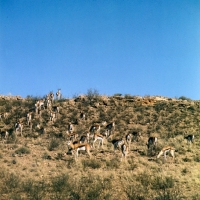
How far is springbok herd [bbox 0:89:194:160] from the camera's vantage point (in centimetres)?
2440

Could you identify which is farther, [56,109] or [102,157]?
[56,109]

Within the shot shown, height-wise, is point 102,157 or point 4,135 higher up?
point 4,135

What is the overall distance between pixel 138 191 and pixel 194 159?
9.86 m

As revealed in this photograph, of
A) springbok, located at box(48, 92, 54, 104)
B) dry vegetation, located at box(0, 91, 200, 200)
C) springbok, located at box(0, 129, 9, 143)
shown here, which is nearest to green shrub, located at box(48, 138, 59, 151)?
dry vegetation, located at box(0, 91, 200, 200)

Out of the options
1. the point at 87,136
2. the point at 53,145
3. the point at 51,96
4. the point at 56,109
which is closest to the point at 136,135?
the point at 87,136

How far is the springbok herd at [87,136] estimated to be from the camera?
24403mm

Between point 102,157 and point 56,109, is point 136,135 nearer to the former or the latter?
point 102,157

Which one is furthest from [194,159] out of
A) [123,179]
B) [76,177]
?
[76,177]

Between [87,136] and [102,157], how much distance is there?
16.1 ft

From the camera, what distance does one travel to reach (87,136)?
94.2ft

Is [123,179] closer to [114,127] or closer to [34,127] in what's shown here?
[114,127]

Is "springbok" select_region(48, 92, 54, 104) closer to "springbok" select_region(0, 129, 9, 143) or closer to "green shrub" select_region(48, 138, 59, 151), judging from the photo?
"springbok" select_region(0, 129, 9, 143)

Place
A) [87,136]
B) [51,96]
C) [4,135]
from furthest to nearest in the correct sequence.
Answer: [51,96] → [4,135] → [87,136]

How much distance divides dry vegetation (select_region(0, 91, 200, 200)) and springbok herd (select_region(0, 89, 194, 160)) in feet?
1.73
